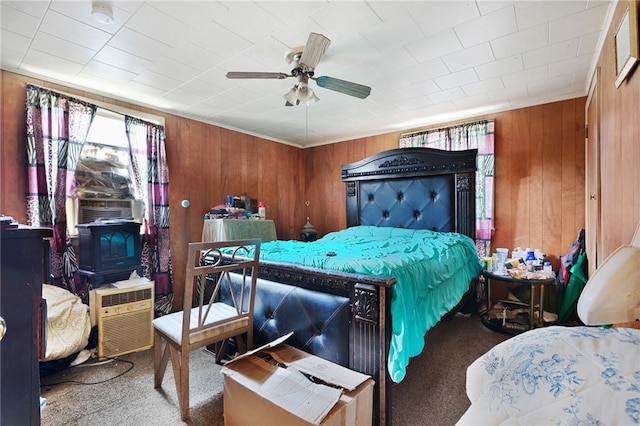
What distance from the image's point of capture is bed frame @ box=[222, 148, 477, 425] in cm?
144

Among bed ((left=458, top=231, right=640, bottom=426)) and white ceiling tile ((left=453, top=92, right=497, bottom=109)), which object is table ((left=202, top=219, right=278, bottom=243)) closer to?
white ceiling tile ((left=453, top=92, right=497, bottom=109))

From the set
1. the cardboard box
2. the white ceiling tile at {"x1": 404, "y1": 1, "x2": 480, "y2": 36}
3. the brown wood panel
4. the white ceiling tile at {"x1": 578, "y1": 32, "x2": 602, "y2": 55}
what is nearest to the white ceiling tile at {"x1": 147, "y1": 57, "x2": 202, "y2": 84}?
the white ceiling tile at {"x1": 404, "y1": 1, "x2": 480, "y2": 36}

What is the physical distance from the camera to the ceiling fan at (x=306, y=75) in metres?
1.83

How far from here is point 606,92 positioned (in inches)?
74.7

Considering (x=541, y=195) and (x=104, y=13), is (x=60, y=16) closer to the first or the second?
(x=104, y=13)

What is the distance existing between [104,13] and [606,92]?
313cm

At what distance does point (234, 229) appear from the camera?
3457 mm

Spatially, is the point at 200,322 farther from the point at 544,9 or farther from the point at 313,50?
the point at 544,9

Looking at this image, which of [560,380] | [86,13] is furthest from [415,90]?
[560,380]

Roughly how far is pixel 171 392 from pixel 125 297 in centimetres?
105

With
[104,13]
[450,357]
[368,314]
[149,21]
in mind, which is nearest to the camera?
[368,314]

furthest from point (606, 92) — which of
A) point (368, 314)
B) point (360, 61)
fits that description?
point (368, 314)

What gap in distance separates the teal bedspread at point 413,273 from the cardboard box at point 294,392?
0.73 ft

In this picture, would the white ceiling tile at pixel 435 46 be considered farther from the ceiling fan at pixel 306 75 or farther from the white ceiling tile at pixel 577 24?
the white ceiling tile at pixel 577 24
